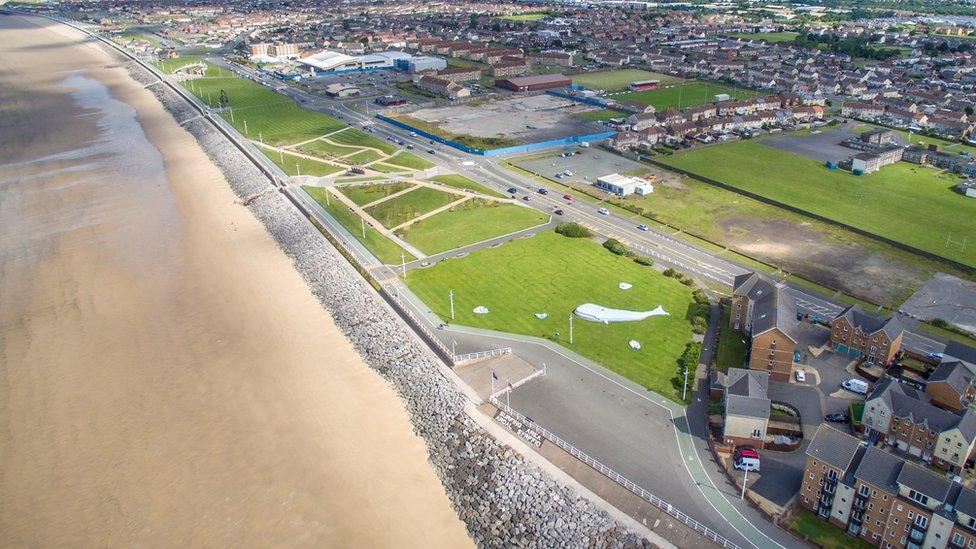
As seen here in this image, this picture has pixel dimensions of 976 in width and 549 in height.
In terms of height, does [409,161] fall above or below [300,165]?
above

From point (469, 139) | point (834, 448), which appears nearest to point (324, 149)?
point (469, 139)

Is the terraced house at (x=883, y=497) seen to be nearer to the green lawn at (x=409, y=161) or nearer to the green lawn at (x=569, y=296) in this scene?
the green lawn at (x=569, y=296)

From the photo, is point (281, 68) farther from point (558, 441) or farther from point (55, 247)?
point (558, 441)

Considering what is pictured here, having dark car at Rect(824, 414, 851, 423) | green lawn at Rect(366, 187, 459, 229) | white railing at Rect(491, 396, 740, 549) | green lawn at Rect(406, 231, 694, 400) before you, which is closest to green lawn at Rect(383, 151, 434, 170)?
green lawn at Rect(366, 187, 459, 229)

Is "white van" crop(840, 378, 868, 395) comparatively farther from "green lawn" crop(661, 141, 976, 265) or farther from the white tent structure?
"green lawn" crop(661, 141, 976, 265)

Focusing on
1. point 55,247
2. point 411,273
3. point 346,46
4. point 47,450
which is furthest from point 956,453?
point 346,46

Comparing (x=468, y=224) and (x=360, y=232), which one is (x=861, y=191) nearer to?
(x=468, y=224)

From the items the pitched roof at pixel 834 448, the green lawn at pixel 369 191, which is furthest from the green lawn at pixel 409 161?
the pitched roof at pixel 834 448
